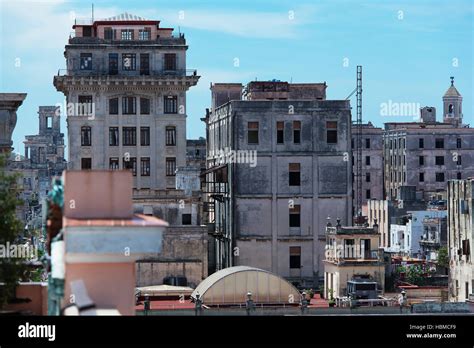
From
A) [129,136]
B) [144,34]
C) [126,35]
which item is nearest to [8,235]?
[144,34]

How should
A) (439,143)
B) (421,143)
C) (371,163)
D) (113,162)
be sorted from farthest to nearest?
(371,163), (421,143), (439,143), (113,162)

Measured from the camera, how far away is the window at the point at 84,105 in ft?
119

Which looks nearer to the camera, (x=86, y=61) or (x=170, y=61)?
(x=86, y=61)

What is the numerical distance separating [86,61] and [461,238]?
12.4 m

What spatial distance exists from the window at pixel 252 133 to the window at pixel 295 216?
224 centimetres

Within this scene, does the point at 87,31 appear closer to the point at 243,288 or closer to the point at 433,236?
the point at 243,288

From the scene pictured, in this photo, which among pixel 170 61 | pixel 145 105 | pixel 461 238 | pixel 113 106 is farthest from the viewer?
pixel 170 61

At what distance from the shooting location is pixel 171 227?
107ft

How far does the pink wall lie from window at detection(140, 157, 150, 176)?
29590mm

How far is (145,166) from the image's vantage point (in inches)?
1545

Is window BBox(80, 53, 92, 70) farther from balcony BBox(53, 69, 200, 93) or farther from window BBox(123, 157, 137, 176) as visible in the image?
window BBox(123, 157, 137, 176)

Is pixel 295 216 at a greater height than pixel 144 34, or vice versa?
pixel 144 34

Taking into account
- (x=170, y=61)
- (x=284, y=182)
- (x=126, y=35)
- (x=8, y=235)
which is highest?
(x=126, y=35)

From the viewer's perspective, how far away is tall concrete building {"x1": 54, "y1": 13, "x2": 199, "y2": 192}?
37.8m
